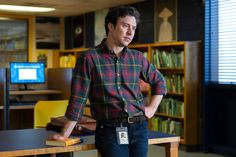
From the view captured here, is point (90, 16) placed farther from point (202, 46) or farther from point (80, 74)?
point (80, 74)

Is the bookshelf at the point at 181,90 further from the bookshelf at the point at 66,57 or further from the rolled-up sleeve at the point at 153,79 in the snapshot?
the rolled-up sleeve at the point at 153,79

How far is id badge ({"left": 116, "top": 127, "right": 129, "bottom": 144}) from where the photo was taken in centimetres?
229

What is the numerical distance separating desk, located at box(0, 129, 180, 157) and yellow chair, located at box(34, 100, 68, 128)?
29.1 inches

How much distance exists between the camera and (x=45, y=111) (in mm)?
3686

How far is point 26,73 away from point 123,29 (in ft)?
15.2

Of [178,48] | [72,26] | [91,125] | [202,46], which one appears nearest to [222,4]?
[202,46]

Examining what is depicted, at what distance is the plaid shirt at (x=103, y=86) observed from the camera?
7.63 ft

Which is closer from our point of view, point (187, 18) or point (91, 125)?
point (91, 125)

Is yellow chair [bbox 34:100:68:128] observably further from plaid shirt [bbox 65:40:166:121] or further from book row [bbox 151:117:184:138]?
book row [bbox 151:117:184:138]

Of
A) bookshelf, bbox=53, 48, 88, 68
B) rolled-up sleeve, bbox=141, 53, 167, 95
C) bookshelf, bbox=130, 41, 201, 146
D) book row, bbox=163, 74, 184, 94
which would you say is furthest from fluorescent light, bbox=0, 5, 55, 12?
rolled-up sleeve, bbox=141, 53, 167, 95

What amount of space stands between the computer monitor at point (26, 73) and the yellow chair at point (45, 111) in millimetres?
2881

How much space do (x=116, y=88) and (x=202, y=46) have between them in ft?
13.5

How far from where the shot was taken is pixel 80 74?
2.34 m

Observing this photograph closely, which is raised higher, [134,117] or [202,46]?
[202,46]
